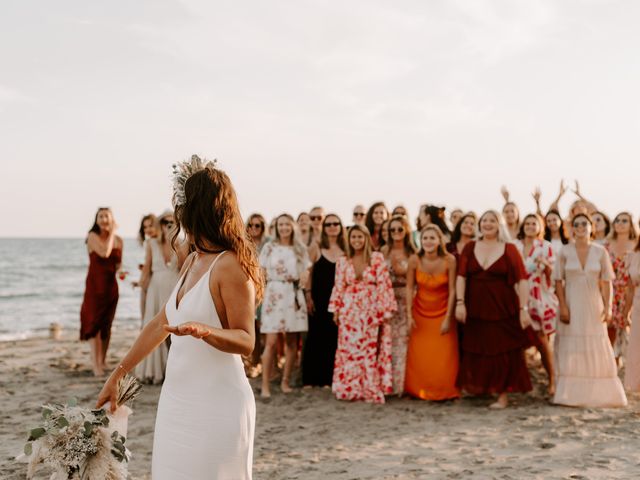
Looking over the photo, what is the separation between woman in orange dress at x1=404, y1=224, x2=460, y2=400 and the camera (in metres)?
7.62

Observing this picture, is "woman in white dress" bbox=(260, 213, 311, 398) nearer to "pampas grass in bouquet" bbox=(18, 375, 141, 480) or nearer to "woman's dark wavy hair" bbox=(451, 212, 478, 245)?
"woman's dark wavy hair" bbox=(451, 212, 478, 245)

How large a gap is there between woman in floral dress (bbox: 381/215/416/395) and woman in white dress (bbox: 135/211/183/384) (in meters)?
2.77

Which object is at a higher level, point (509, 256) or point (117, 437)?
point (509, 256)

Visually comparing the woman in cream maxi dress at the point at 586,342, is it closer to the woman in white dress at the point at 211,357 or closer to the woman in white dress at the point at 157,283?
the woman in white dress at the point at 157,283

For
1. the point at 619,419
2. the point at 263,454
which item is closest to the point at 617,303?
the point at 619,419

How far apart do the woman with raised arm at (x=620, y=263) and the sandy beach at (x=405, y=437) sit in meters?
1.37

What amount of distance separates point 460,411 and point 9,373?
6327 mm

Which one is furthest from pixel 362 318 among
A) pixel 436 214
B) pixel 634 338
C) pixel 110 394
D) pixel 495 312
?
pixel 110 394

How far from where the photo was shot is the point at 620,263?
8.82 m

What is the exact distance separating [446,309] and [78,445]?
5.46 metres

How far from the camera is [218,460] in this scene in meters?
2.62

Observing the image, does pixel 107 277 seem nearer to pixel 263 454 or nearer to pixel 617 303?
pixel 263 454

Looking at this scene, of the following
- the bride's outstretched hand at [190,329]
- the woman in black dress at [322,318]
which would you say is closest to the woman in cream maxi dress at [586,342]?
the woman in black dress at [322,318]

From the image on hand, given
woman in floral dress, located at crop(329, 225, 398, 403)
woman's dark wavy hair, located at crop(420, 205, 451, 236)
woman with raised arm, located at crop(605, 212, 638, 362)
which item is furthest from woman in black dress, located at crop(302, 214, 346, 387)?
woman with raised arm, located at crop(605, 212, 638, 362)
